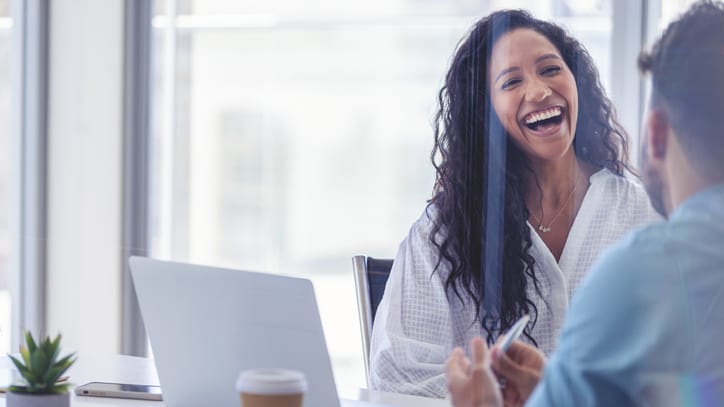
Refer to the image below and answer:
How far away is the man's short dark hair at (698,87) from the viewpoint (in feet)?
2.63

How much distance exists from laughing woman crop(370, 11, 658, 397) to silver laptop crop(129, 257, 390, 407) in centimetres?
41

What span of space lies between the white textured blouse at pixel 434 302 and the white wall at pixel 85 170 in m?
1.55

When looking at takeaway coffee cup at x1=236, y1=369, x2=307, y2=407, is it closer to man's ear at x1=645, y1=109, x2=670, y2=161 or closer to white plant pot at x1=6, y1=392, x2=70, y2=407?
white plant pot at x1=6, y1=392, x2=70, y2=407

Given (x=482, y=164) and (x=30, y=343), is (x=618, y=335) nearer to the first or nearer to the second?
(x=30, y=343)

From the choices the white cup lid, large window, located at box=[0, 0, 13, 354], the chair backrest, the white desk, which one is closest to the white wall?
large window, located at box=[0, 0, 13, 354]

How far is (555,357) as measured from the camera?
777 millimetres

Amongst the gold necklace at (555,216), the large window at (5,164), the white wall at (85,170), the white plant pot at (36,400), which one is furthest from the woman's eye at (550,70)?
the large window at (5,164)

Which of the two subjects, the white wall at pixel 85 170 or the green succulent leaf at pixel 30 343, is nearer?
the green succulent leaf at pixel 30 343

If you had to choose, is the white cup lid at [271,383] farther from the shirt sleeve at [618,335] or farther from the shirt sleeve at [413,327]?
the shirt sleeve at [413,327]

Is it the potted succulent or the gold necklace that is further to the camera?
the gold necklace

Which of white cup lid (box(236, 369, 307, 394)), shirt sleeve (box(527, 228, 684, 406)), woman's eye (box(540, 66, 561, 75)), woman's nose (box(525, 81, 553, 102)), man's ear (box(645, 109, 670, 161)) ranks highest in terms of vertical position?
woman's eye (box(540, 66, 561, 75))

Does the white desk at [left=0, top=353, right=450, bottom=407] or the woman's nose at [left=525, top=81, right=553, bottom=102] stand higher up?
the woman's nose at [left=525, top=81, right=553, bottom=102]

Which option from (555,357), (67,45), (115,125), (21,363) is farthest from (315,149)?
Result: (555,357)

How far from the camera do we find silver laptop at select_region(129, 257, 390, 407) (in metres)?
1.03
